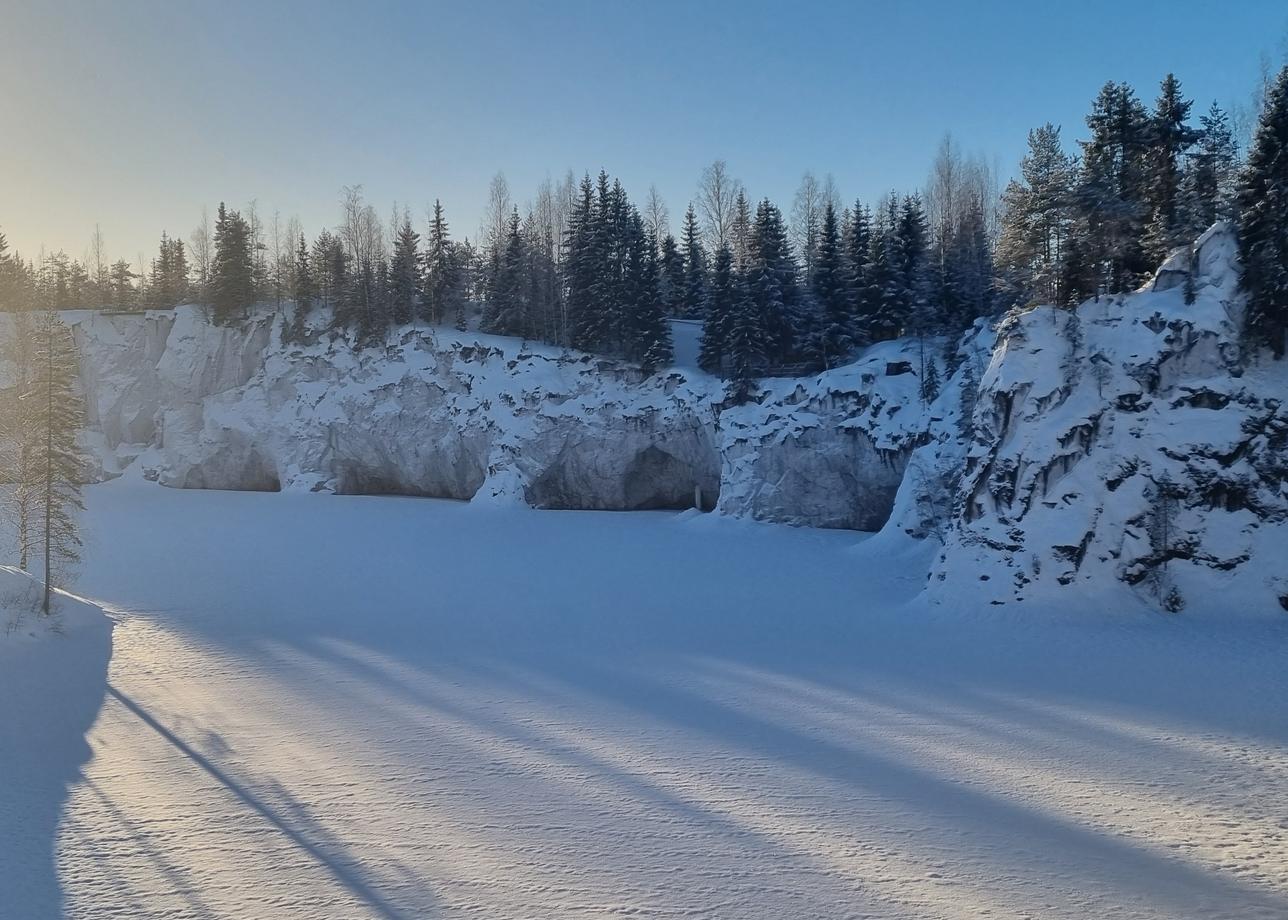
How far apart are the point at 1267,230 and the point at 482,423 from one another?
108 feet

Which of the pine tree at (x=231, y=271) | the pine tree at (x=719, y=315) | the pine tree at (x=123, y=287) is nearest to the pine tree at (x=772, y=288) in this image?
the pine tree at (x=719, y=315)

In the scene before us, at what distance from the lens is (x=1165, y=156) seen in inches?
928

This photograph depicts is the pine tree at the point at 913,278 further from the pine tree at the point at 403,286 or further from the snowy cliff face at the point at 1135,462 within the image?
the pine tree at the point at 403,286

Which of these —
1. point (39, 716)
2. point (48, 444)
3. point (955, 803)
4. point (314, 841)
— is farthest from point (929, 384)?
point (48, 444)

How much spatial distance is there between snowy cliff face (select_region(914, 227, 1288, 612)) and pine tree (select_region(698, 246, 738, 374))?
18792 mm

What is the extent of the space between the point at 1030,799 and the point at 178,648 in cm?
1641

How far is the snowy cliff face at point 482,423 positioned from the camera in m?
32.2

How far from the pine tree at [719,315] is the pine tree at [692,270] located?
11728 millimetres

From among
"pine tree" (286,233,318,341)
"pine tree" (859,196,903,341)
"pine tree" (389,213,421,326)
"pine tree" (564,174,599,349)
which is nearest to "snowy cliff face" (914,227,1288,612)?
"pine tree" (859,196,903,341)

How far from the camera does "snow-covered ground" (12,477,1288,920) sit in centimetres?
666

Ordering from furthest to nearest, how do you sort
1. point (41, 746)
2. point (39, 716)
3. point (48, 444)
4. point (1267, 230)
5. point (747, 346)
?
point (747, 346), point (48, 444), point (1267, 230), point (39, 716), point (41, 746)

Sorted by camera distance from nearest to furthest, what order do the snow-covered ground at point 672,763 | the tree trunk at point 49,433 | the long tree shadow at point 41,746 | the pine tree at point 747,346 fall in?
the snow-covered ground at point 672,763
the long tree shadow at point 41,746
the tree trunk at point 49,433
the pine tree at point 747,346

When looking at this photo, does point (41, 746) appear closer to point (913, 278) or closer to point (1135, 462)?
point (1135, 462)

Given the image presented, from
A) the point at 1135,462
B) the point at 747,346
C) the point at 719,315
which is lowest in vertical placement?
the point at 1135,462
